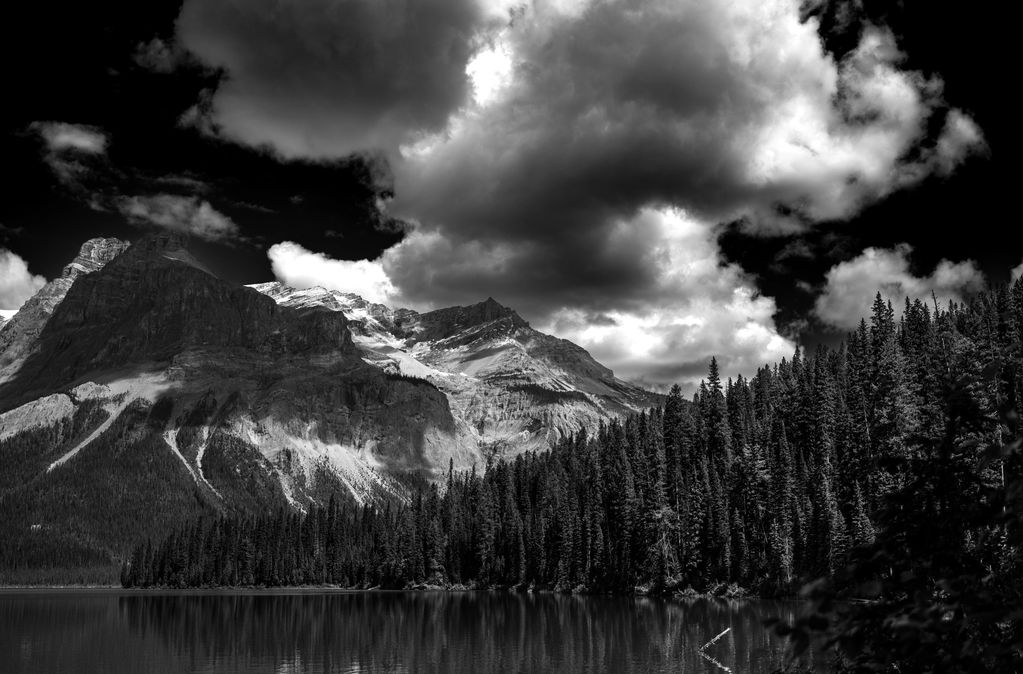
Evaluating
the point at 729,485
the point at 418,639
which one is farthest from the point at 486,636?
the point at 729,485

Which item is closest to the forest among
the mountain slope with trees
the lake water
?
the mountain slope with trees

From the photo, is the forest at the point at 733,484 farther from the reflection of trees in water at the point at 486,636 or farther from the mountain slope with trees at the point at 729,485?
the reflection of trees in water at the point at 486,636

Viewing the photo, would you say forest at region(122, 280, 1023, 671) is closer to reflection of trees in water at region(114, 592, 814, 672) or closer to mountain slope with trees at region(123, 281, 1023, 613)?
mountain slope with trees at region(123, 281, 1023, 613)

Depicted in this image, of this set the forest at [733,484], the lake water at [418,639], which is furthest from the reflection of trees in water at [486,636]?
→ the forest at [733,484]

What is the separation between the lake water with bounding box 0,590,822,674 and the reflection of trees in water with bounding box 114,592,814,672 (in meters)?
0.14

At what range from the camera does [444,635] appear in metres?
83.8

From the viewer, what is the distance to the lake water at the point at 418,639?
210 feet

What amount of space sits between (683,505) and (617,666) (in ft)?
270

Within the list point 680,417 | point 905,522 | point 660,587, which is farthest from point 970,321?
point 905,522

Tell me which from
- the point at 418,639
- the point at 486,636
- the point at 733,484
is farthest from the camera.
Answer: the point at 733,484

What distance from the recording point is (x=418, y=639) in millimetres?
81625

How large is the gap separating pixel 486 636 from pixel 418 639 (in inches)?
262

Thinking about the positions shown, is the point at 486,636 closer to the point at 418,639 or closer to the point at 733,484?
the point at 418,639

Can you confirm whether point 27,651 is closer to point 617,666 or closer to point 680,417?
point 617,666
